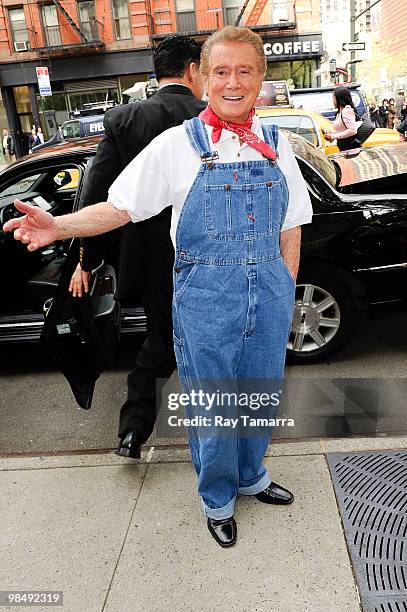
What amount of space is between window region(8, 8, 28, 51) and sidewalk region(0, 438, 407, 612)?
93.3ft

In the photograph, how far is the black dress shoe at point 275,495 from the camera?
8.34ft

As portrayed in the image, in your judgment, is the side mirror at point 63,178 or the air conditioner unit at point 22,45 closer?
the side mirror at point 63,178

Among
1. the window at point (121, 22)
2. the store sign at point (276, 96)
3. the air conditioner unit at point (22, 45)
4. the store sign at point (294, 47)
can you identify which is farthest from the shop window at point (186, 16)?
the store sign at point (276, 96)

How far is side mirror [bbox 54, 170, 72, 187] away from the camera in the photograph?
5.26m

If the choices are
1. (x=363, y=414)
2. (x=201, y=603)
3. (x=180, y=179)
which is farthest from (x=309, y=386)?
(x=180, y=179)

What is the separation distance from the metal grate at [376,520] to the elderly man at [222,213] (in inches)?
33.2

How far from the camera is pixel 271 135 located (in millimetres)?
2096

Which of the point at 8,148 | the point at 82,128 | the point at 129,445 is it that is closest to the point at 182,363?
the point at 129,445

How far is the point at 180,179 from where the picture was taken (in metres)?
1.98

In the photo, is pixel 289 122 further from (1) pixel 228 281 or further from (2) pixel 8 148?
(2) pixel 8 148

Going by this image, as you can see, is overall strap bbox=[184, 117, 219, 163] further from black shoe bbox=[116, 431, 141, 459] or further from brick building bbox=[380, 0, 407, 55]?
brick building bbox=[380, 0, 407, 55]

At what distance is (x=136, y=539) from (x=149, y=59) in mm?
27303

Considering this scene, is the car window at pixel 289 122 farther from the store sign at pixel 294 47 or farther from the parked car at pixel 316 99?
the store sign at pixel 294 47

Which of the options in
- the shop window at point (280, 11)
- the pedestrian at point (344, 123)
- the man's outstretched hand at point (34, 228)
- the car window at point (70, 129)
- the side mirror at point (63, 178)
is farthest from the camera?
the shop window at point (280, 11)
